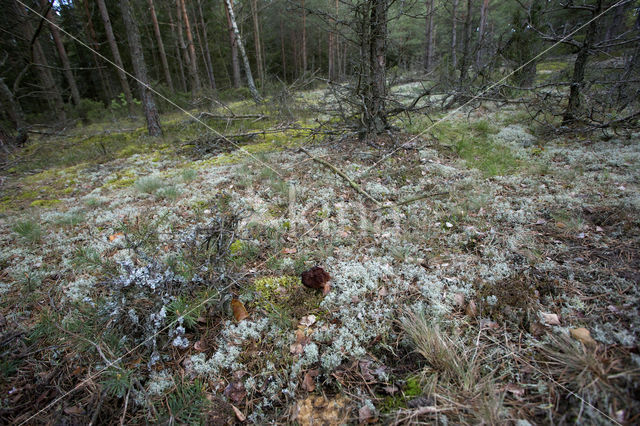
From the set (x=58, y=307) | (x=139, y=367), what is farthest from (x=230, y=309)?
(x=58, y=307)

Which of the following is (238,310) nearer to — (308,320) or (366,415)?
(308,320)

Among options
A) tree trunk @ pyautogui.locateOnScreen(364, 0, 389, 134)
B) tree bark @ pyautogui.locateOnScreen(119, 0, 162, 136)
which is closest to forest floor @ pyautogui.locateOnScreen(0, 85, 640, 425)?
tree trunk @ pyautogui.locateOnScreen(364, 0, 389, 134)

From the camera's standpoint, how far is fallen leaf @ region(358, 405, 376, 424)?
4.43 ft

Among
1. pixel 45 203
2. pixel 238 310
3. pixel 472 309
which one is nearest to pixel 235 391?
pixel 238 310

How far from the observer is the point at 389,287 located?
6.95 feet

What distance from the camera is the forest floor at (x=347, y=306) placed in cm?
137

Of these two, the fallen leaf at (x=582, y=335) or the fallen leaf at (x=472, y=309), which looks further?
the fallen leaf at (x=472, y=309)

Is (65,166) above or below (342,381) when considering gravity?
above

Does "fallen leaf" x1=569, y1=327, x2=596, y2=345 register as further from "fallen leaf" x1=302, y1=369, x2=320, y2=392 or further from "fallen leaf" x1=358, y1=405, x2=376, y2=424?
"fallen leaf" x1=302, y1=369, x2=320, y2=392

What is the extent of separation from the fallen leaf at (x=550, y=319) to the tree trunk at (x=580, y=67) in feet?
15.2

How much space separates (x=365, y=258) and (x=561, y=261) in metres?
1.50

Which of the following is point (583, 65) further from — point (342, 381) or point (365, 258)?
point (342, 381)

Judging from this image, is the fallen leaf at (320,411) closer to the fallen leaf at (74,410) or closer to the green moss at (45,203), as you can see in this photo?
the fallen leaf at (74,410)

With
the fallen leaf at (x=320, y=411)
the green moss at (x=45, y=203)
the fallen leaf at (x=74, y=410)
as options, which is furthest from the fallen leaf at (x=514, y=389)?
the green moss at (x=45, y=203)
